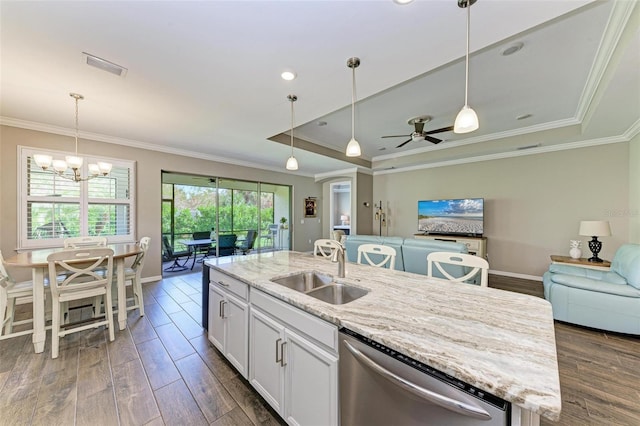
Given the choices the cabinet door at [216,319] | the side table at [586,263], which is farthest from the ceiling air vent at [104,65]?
the side table at [586,263]

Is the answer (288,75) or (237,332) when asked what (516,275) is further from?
(288,75)

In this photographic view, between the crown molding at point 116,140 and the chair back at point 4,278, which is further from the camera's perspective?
the crown molding at point 116,140

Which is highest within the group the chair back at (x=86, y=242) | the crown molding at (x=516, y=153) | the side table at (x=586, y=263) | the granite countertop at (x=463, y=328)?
the crown molding at (x=516, y=153)

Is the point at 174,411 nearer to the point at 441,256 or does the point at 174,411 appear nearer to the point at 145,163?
the point at 441,256

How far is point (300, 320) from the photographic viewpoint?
138cm

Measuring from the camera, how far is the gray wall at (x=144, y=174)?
3.48 metres

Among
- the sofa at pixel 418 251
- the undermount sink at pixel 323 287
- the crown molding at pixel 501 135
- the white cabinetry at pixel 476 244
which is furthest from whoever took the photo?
the white cabinetry at pixel 476 244

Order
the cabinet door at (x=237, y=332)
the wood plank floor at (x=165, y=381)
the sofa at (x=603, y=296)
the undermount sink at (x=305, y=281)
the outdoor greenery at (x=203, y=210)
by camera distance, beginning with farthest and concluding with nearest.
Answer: the outdoor greenery at (x=203, y=210), the sofa at (x=603, y=296), the undermount sink at (x=305, y=281), the cabinet door at (x=237, y=332), the wood plank floor at (x=165, y=381)

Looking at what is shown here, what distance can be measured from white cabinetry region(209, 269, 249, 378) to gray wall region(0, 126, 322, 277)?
10.7 ft

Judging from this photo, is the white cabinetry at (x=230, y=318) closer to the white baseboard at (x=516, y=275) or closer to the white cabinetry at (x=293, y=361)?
the white cabinetry at (x=293, y=361)

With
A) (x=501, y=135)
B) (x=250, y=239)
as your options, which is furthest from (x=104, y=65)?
(x=501, y=135)

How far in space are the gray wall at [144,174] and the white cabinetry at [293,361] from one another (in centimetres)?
405

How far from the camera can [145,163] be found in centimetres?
462

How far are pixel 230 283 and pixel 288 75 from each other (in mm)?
2036
